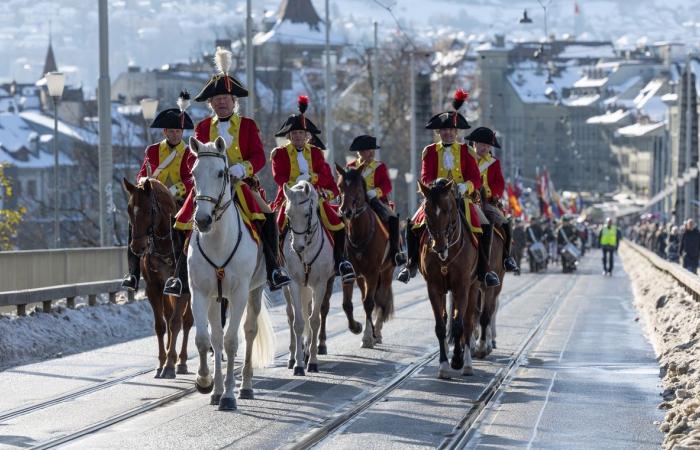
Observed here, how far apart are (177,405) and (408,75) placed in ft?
301

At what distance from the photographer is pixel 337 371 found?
784 inches

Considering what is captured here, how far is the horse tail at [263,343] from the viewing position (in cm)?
1817

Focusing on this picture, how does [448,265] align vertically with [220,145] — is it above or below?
below

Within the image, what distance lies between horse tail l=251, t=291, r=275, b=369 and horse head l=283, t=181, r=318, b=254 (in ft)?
5.25

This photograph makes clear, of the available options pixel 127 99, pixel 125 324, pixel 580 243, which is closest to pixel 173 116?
pixel 125 324

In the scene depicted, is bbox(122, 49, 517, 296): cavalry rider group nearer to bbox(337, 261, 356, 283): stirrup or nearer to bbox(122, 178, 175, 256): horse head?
bbox(337, 261, 356, 283): stirrup

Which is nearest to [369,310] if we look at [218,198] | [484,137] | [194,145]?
[484,137]

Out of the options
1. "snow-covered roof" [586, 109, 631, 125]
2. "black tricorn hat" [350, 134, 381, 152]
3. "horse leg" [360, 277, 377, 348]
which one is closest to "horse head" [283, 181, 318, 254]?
"horse leg" [360, 277, 377, 348]

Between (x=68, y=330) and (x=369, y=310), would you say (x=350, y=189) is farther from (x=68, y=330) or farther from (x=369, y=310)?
(x=68, y=330)

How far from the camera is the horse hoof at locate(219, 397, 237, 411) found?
1617 cm

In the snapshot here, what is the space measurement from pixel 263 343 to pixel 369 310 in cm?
492

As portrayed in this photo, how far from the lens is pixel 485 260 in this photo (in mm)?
20406

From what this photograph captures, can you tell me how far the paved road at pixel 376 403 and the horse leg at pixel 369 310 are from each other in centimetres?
17

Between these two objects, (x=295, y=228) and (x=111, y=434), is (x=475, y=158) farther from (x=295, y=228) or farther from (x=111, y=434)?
(x=111, y=434)
